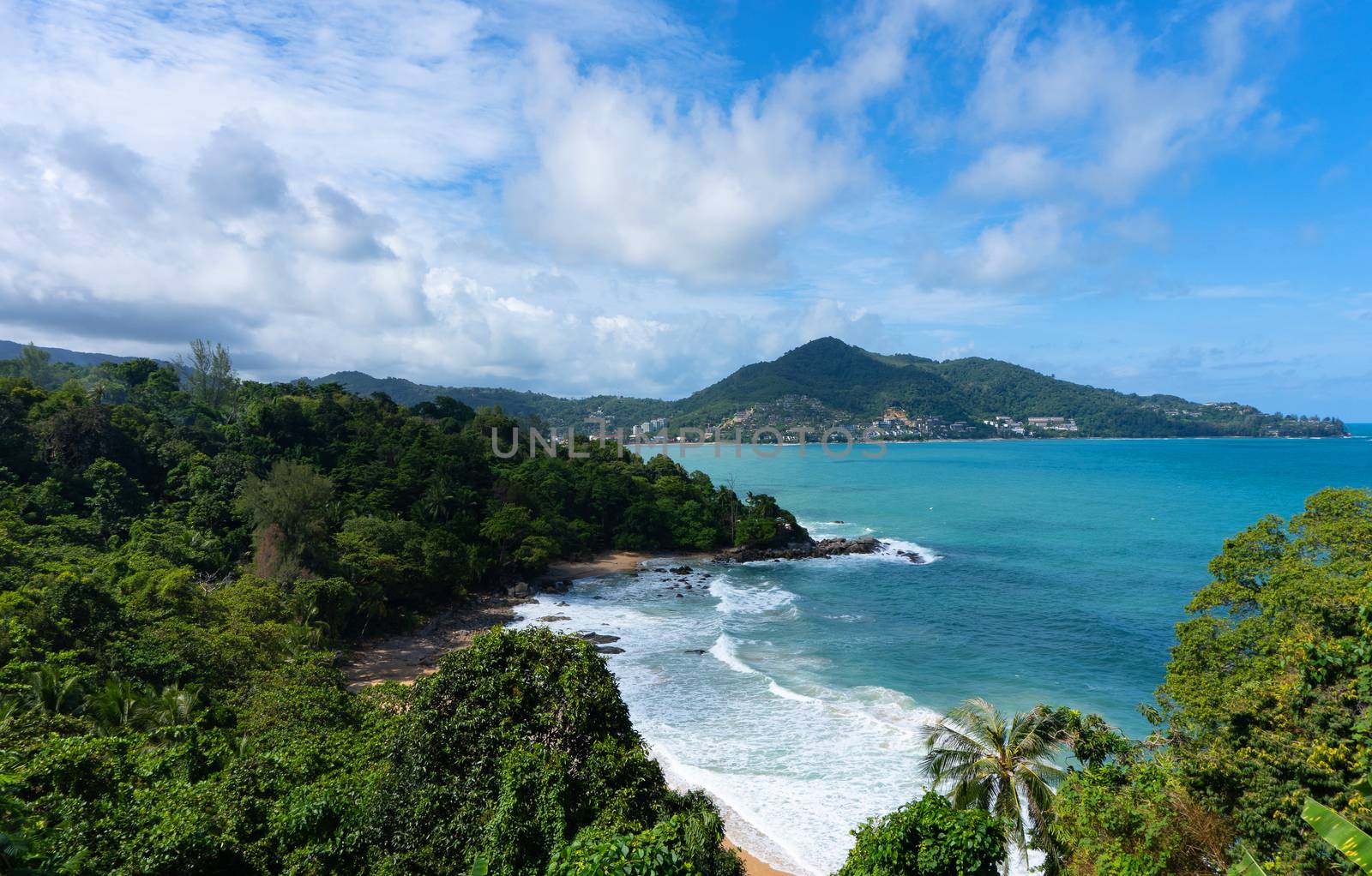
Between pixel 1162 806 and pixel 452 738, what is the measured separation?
35.6 feet

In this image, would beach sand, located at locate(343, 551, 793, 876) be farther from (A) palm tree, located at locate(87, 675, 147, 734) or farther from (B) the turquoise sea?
(A) palm tree, located at locate(87, 675, 147, 734)

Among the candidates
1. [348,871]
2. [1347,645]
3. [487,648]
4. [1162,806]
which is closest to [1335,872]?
[1162,806]

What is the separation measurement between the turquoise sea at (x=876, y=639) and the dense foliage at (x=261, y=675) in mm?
7978

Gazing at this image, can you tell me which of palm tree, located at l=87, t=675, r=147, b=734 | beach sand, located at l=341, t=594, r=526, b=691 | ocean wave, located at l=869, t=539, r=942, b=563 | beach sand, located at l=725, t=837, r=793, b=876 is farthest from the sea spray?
ocean wave, located at l=869, t=539, r=942, b=563

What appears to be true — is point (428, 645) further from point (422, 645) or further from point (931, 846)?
point (931, 846)

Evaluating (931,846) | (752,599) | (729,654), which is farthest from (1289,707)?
(752,599)

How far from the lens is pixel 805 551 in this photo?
167 ft

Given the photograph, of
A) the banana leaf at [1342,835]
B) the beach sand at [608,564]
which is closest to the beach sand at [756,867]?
the banana leaf at [1342,835]

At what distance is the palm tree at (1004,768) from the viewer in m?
12.3

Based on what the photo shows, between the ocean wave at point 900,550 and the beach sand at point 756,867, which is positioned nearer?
the beach sand at point 756,867

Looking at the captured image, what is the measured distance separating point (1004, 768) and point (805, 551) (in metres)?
38.4

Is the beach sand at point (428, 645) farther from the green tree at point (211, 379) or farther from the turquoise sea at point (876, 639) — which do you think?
the green tree at point (211, 379)

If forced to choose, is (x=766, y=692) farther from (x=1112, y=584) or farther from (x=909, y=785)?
(x=1112, y=584)

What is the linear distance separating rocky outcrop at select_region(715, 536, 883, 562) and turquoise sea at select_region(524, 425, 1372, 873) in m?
1.71
